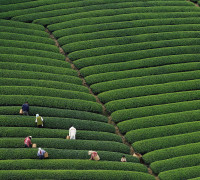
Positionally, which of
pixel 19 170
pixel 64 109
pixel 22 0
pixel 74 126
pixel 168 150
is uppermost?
pixel 22 0

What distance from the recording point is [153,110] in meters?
26.8

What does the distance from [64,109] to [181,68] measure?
41.7 ft

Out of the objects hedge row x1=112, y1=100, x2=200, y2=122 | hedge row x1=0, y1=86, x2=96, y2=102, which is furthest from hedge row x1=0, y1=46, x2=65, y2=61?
hedge row x1=112, y1=100, x2=200, y2=122

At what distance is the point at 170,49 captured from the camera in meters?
33.2

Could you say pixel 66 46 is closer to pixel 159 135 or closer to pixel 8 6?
pixel 8 6

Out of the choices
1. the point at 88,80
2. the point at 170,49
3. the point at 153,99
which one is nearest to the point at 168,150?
the point at 153,99

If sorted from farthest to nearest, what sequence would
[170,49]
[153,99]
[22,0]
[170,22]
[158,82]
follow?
[22,0], [170,22], [170,49], [158,82], [153,99]

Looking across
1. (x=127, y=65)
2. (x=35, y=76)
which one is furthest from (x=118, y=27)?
(x=35, y=76)

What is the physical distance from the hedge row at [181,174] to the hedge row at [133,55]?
13.5 metres

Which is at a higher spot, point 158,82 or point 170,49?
point 170,49

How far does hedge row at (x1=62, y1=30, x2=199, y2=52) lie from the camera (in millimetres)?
33562

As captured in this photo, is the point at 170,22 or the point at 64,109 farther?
the point at 170,22

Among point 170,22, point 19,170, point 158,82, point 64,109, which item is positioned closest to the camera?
point 19,170

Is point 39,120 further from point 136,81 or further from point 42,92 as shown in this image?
point 136,81
